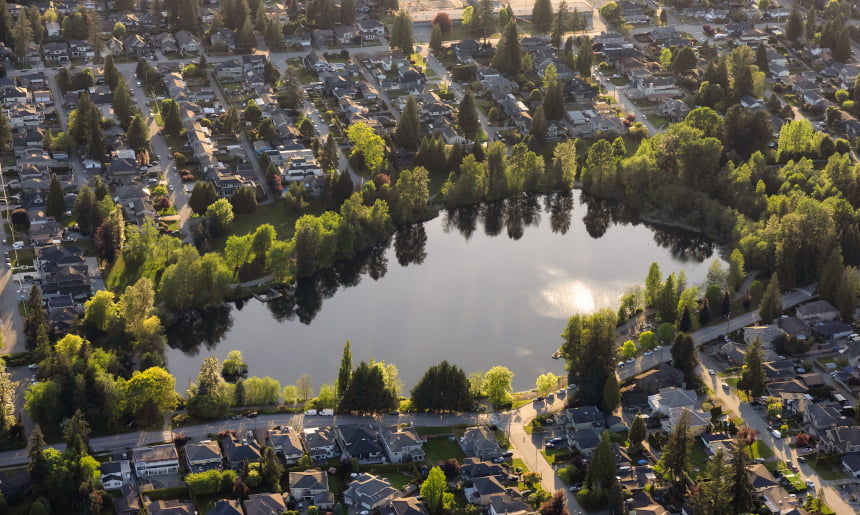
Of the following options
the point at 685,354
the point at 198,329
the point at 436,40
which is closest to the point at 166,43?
the point at 436,40

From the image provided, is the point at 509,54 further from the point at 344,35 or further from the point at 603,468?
the point at 603,468

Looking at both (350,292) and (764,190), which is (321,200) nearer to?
(350,292)

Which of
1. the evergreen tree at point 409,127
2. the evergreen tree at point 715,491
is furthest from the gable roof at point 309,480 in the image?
the evergreen tree at point 409,127

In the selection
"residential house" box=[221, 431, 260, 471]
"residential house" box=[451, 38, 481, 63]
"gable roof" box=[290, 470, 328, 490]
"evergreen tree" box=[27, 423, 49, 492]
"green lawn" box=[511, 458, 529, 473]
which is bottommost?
"green lawn" box=[511, 458, 529, 473]

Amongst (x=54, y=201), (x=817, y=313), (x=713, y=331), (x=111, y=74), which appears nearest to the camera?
(x=713, y=331)

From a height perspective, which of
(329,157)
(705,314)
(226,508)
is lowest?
(705,314)

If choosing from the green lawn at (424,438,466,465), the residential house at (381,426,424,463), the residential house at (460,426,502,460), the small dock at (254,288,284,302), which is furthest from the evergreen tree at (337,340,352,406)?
the small dock at (254,288,284,302)

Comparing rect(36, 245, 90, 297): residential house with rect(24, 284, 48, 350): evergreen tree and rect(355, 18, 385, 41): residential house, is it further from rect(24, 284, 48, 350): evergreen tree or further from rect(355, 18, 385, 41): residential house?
rect(355, 18, 385, 41): residential house

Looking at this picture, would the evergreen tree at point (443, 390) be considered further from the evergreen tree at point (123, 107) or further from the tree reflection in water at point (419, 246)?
the evergreen tree at point (123, 107)
